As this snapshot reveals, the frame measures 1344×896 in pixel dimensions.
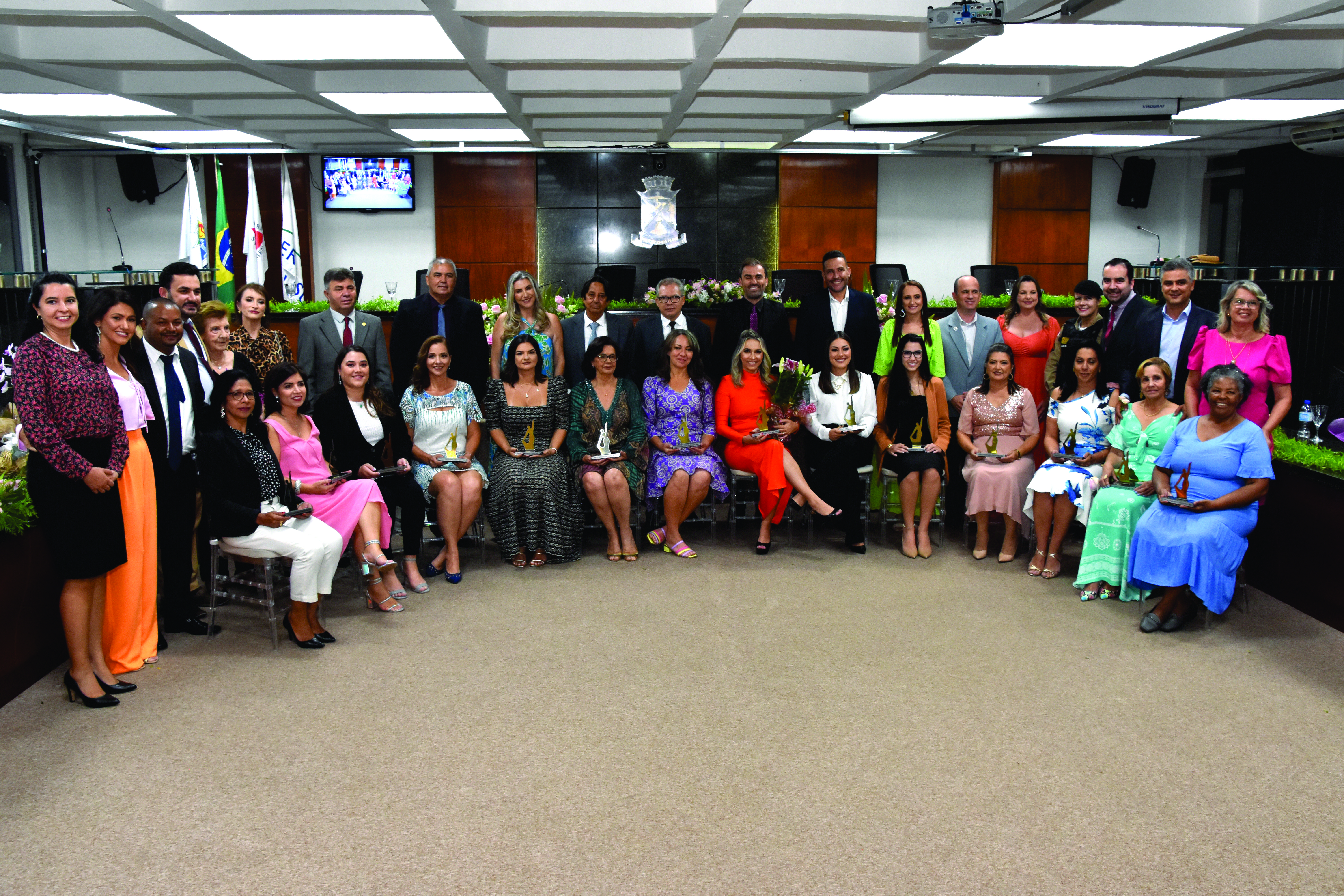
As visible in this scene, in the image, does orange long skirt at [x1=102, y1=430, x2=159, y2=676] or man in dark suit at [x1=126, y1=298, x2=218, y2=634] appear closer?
orange long skirt at [x1=102, y1=430, x2=159, y2=676]

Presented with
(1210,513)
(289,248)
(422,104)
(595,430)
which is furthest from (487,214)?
(1210,513)

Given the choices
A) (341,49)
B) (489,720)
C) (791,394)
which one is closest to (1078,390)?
(791,394)

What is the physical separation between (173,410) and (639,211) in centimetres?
871

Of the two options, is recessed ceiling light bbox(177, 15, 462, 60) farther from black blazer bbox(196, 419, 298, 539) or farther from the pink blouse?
the pink blouse

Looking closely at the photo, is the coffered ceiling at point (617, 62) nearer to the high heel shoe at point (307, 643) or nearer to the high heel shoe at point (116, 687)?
the high heel shoe at point (307, 643)

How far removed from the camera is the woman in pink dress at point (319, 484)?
4762 mm

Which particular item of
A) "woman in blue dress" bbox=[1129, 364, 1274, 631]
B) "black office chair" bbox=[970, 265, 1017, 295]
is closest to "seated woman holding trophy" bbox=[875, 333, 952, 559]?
"woman in blue dress" bbox=[1129, 364, 1274, 631]

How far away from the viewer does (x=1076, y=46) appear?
6227 millimetres

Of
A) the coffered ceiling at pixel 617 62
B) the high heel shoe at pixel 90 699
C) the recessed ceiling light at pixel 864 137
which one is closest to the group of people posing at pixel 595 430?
the high heel shoe at pixel 90 699

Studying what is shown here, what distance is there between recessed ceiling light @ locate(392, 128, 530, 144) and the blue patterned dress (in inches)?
200

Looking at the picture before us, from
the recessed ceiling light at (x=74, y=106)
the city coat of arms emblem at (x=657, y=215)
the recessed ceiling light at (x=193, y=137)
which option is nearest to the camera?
the recessed ceiling light at (x=74, y=106)

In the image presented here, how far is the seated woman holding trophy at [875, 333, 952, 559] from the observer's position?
5.97 metres

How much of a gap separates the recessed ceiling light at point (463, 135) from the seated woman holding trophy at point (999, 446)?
610 centimetres

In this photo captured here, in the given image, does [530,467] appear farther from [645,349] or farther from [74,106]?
[74,106]
